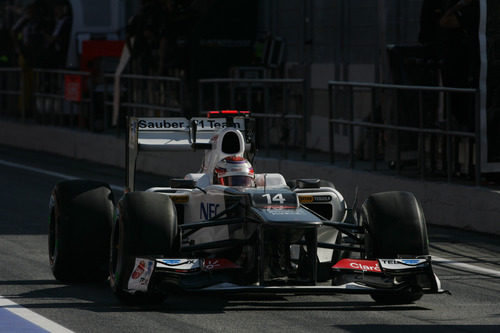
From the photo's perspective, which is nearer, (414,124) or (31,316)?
(31,316)

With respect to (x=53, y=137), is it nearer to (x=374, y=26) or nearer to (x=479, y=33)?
(x=374, y=26)

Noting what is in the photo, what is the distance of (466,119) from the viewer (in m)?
16.2

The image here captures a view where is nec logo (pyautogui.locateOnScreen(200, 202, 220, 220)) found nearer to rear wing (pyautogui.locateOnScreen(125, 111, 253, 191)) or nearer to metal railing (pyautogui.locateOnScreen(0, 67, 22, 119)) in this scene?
rear wing (pyautogui.locateOnScreen(125, 111, 253, 191))

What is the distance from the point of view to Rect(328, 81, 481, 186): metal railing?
52.3 ft

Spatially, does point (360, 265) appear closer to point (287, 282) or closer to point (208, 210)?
point (287, 282)

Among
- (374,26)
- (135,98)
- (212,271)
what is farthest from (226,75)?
(212,271)

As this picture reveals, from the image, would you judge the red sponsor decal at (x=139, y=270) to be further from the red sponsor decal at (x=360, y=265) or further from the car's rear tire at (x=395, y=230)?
the car's rear tire at (x=395, y=230)

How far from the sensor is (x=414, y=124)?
16.8 metres

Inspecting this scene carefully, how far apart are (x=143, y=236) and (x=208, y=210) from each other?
1122 mm

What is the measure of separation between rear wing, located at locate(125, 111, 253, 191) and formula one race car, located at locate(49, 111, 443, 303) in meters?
0.96

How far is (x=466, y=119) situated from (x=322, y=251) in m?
6.01

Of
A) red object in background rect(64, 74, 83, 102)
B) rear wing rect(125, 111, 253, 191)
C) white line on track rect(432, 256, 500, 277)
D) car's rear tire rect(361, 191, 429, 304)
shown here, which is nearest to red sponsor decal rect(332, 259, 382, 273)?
car's rear tire rect(361, 191, 429, 304)

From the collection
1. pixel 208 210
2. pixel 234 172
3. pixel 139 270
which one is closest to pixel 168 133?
pixel 234 172

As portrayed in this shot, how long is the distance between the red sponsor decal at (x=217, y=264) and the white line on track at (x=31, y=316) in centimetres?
121
